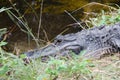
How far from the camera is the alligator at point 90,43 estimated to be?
3086 millimetres

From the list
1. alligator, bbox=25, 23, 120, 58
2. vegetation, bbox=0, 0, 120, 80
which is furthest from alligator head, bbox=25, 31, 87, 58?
vegetation, bbox=0, 0, 120, 80

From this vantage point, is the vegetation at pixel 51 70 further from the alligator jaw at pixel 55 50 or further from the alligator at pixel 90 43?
the alligator jaw at pixel 55 50

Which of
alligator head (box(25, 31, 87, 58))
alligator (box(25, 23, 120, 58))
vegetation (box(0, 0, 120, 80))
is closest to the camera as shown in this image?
vegetation (box(0, 0, 120, 80))

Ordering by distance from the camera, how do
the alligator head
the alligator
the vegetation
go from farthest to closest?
the alligator head → the alligator → the vegetation

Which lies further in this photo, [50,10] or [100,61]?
[50,10]

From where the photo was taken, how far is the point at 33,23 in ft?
20.7

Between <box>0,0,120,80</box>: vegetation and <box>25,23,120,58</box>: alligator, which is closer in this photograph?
<box>0,0,120,80</box>: vegetation

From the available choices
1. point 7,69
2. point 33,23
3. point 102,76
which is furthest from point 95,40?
point 33,23

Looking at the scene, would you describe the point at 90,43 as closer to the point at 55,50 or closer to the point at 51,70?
the point at 55,50

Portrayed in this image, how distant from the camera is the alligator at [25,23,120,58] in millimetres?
3086

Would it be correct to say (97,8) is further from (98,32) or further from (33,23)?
(98,32)

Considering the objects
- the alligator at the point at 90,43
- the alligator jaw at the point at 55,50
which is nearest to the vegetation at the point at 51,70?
the alligator at the point at 90,43

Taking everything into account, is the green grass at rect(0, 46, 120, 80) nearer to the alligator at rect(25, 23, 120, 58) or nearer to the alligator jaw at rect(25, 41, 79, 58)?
the alligator at rect(25, 23, 120, 58)

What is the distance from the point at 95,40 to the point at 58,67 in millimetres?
1308
